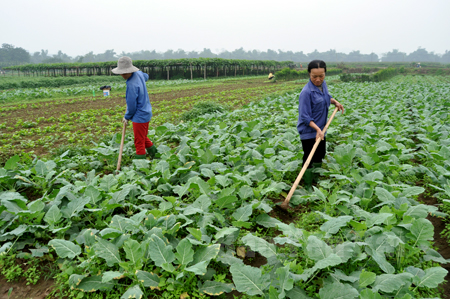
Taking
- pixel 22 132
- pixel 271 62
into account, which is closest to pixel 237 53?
pixel 271 62

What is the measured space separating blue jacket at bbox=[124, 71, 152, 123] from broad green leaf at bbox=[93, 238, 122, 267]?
2.68 m

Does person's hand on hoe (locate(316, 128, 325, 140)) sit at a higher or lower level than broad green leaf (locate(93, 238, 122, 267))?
higher

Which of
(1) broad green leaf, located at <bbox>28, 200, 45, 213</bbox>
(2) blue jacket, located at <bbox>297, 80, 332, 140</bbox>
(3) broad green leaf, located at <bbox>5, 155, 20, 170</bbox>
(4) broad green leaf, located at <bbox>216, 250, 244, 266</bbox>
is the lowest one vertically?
(4) broad green leaf, located at <bbox>216, 250, 244, 266</bbox>

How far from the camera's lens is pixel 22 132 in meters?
8.17

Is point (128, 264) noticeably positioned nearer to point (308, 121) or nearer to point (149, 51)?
point (308, 121)

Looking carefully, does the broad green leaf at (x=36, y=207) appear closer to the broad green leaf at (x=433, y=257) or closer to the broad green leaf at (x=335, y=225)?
the broad green leaf at (x=335, y=225)

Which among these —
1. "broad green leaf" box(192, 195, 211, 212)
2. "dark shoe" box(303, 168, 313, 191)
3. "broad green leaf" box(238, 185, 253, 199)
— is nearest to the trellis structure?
"dark shoe" box(303, 168, 313, 191)

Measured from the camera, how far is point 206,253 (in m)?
2.39

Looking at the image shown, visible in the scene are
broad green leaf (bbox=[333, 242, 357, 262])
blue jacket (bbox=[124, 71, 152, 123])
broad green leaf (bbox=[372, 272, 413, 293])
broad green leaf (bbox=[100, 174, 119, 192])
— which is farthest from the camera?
blue jacket (bbox=[124, 71, 152, 123])

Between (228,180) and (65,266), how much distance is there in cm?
208

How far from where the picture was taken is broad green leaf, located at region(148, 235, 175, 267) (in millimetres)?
2256

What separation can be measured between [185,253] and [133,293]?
19.1 inches

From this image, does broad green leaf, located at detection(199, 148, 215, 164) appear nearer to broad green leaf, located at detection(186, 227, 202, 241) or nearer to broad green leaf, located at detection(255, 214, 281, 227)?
broad green leaf, located at detection(255, 214, 281, 227)

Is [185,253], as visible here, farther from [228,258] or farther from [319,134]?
[319,134]
